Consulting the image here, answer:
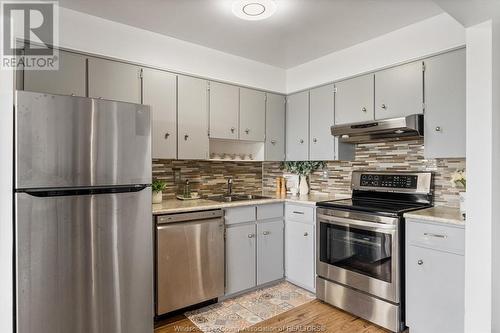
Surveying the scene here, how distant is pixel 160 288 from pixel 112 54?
6.24 feet

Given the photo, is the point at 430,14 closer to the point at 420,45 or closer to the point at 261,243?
the point at 420,45

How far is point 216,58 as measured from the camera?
123 inches

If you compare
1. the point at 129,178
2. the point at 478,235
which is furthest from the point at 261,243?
the point at 478,235

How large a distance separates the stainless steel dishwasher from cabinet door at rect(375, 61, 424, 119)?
1.76 m

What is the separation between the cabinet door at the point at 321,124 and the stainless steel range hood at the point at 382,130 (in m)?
0.18

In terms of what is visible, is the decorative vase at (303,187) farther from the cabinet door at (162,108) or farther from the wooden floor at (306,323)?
the cabinet door at (162,108)

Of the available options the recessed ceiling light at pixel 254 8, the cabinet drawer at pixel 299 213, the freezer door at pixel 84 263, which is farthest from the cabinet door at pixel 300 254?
the recessed ceiling light at pixel 254 8

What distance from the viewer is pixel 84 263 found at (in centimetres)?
188

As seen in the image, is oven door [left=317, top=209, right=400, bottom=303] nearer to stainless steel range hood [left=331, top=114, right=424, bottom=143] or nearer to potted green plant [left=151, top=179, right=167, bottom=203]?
stainless steel range hood [left=331, top=114, right=424, bottom=143]

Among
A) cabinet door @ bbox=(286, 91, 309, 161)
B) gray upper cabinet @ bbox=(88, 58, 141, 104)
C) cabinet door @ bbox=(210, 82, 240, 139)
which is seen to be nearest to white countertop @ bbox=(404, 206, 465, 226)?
cabinet door @ bbox=(286, 91, 309, 161)

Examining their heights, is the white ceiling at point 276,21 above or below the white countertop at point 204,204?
above

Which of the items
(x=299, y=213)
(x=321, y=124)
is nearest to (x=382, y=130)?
(x=321, y=124)

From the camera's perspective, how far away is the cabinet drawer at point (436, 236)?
6.70 feet

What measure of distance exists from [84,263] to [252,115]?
87.4 inches
